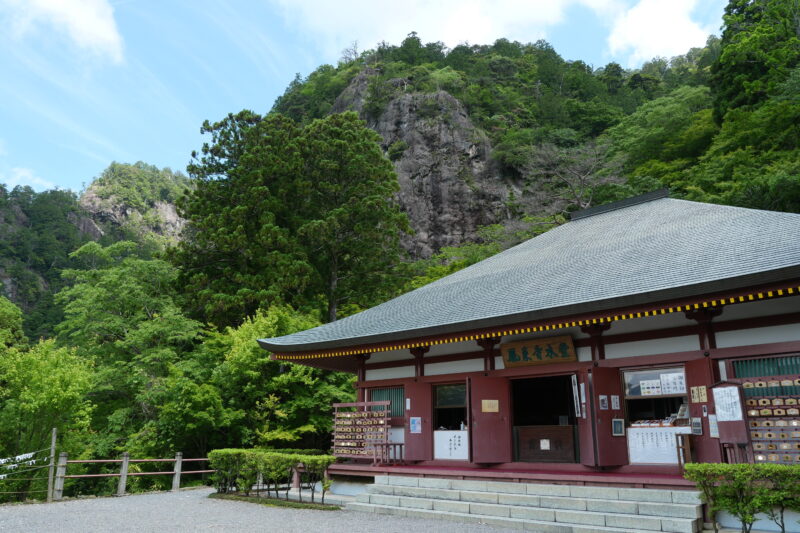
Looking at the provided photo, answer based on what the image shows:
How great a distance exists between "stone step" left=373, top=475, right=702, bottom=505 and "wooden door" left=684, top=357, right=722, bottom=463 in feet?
2.97

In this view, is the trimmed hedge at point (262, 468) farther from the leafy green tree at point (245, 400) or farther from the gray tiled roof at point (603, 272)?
the leafy green tree at point (245, 400)

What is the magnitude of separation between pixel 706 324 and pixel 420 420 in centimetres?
579

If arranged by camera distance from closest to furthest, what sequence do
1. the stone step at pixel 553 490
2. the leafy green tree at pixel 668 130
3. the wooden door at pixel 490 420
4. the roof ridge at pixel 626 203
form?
the stone step at pixel 553 490, the wooden door at pixel 490 420, the roof ridge at pixel 626 203, the leafy green tree at pixel 668 130

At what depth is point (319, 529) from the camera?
318 inches

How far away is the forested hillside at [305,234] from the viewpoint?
59.2 feet

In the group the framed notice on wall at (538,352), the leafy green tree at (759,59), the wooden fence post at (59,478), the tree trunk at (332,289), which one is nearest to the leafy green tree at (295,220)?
the tree trunk at (332,289)

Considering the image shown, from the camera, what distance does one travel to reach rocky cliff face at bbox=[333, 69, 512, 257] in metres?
37.1

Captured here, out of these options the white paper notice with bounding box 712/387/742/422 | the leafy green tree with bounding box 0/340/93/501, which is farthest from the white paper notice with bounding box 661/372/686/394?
the leafy green tree with bounding box 0/340/93/501

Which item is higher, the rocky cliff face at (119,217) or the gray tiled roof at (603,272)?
the rocky cliff face at (119,217)

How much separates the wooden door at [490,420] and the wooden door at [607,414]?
1821 mm

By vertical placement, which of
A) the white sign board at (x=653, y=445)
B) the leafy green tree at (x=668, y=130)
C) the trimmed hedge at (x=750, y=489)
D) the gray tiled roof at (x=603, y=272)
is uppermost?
the leafy green tree at (x=668, y=130)

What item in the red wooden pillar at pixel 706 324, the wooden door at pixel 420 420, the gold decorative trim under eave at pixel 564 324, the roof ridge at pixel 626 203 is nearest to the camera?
the gold decorative trim under eave at pixel 564 324

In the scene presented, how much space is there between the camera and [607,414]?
9203 mm

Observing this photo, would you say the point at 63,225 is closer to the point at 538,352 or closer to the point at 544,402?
the point at 544,402
